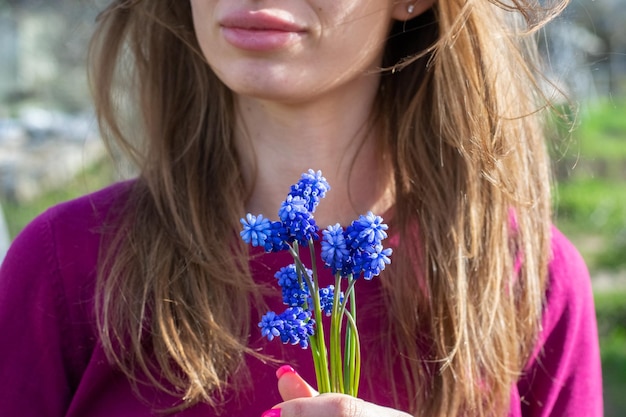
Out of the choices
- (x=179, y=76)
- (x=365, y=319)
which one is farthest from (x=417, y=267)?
(x=179, y=76)

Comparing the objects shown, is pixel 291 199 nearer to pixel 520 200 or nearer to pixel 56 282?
pixel 56 282

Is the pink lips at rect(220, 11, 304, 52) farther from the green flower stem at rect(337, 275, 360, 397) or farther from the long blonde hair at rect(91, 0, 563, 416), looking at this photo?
the green flower stem at rect(337, 275, 360, 397)

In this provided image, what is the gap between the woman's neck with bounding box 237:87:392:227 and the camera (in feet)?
6.81

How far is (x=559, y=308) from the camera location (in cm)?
217

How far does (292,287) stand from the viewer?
137 cm

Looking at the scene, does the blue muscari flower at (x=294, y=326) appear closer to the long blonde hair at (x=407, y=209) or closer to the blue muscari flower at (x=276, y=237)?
the blue muscari flower at (x=276, y=237)

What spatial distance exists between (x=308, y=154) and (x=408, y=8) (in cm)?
40

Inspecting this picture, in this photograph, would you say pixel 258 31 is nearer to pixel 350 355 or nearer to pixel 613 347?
pixel 350 355

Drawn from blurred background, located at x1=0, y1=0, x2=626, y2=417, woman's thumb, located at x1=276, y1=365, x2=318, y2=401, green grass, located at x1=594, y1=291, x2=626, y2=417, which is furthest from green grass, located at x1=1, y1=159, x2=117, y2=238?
woman's thumb, located at x1=276, y1=365, x2=318, y2=401

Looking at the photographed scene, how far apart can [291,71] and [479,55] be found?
0.50m

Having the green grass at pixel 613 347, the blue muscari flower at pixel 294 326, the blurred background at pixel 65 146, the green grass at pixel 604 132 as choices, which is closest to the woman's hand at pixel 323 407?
the blue muscari flower at pixel 294 326

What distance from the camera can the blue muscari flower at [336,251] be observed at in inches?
51.1

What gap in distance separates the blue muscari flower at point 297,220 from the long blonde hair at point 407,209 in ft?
2.15

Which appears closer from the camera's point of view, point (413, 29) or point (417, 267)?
point (417, 267)
